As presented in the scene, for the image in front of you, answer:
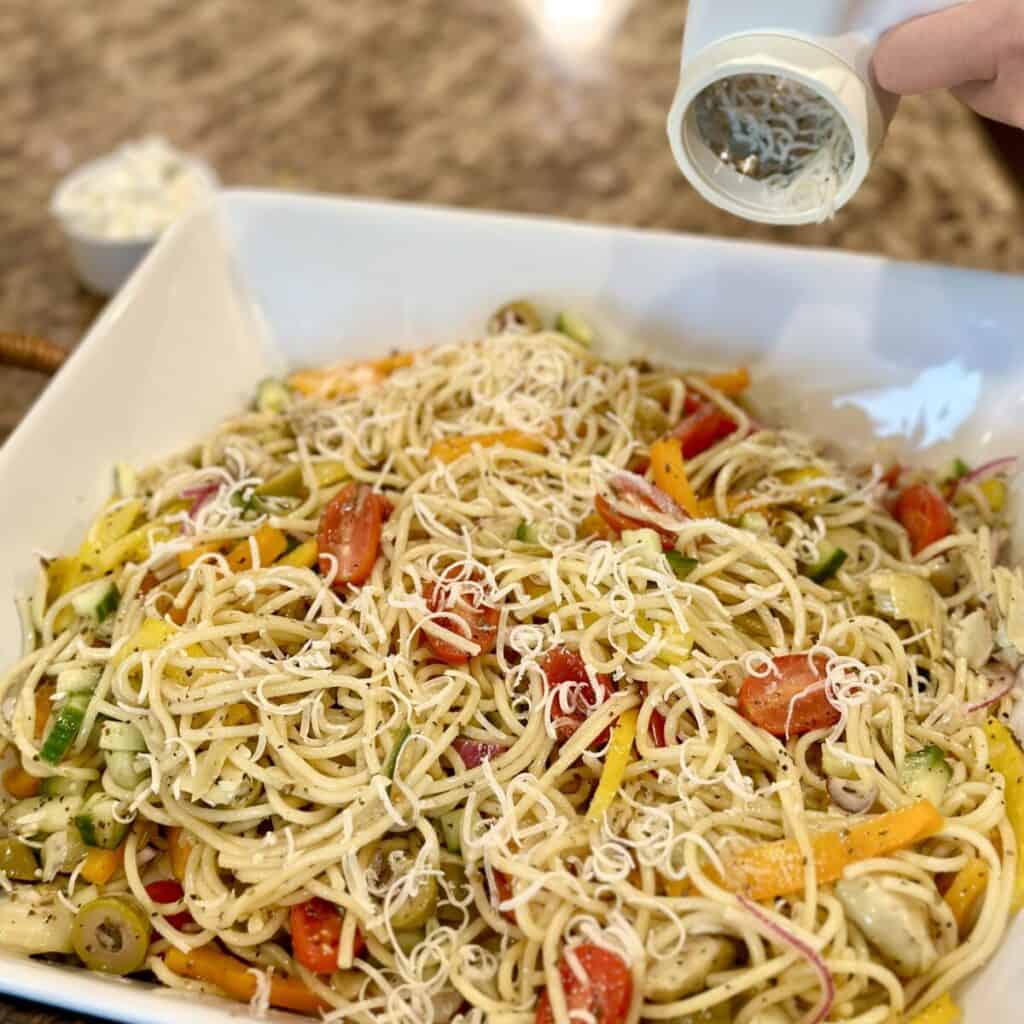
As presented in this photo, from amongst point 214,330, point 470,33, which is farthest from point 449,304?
point 470,33

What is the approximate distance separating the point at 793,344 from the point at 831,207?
2.31 feet

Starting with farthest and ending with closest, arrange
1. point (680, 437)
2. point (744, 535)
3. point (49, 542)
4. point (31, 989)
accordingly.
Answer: point (680, 437), point (49, 542), point (744, 535), point (31, 989)

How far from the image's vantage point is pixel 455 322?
9.16 ft

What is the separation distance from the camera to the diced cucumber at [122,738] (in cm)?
184

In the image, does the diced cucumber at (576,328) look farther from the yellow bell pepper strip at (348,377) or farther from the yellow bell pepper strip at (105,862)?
the yellow bell pepper strip at (105,862)

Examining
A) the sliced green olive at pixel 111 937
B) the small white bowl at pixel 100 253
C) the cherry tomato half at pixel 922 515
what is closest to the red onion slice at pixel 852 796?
the cherry tomato half at pixel 922 515

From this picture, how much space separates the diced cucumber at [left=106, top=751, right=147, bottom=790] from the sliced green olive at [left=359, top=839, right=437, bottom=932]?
0.43 m

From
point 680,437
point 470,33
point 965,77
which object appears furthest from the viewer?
point 470,33

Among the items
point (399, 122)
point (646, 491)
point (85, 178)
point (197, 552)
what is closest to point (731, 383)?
point (646, 491)

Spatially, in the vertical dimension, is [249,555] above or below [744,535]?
above

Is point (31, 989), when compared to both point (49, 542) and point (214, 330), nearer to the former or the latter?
point (49, 542)

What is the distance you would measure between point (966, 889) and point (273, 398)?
6.21 ft

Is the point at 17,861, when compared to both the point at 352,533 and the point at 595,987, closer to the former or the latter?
the point at 352,533

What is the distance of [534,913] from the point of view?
1645 millimetres
